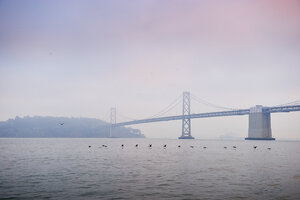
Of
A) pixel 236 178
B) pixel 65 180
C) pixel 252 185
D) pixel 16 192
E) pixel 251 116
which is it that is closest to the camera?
pixel 16 192

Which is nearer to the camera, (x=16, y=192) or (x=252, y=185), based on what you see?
(x=16, y=192)

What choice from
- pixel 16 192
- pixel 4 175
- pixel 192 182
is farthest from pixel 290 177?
pixel 4 175

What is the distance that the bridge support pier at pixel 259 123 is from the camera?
319ft

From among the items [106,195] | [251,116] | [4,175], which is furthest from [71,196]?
[251,116]

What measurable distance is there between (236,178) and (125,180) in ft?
20.7

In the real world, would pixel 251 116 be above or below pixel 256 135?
above

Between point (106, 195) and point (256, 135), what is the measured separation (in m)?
99.8

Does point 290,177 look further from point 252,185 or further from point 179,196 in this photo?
point 179,196

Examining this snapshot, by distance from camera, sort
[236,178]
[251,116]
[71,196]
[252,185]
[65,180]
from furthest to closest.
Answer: [251,116] → [236,178] → [65,180] → [252,185] → [71,196]

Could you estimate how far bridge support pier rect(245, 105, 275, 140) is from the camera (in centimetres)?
9725

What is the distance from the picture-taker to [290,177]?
16656 millimetres

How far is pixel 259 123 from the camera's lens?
97875mm

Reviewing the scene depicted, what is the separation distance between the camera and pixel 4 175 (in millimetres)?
16641

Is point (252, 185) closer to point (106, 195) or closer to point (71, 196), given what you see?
point (106, 195)
